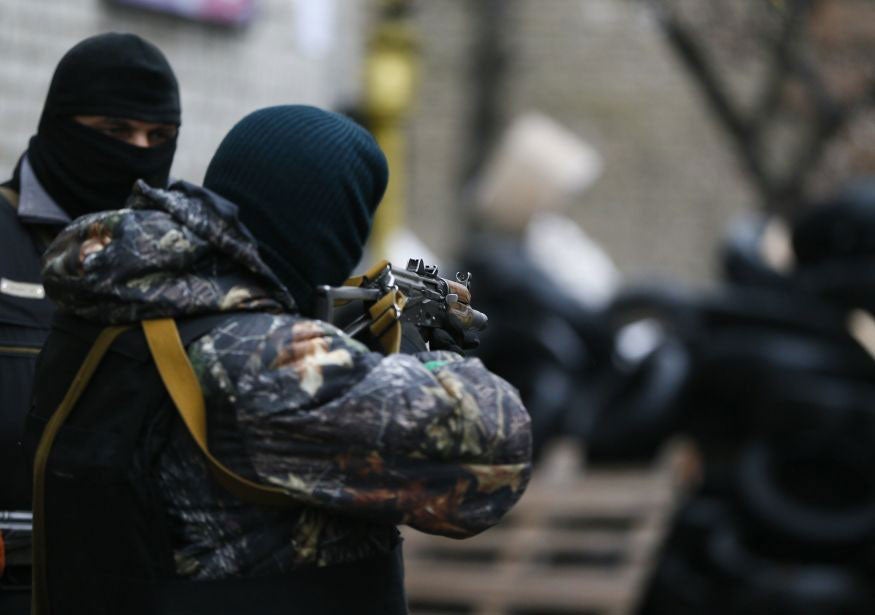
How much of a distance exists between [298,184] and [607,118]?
13861mm

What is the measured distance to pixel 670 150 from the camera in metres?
15.6

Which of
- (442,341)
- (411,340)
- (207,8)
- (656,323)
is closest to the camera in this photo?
(411,340)

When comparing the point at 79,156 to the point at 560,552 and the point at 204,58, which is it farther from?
the point at 560,552

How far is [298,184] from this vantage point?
2.03 meters

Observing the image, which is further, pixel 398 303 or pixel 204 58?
pixel 204 58

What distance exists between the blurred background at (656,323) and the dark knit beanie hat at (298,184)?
3.64 metres

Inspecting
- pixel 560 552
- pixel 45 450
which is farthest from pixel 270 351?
pixel 560 552

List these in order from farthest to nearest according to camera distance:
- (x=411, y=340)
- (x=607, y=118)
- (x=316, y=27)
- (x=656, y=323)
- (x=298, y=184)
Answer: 1. (x=607, y=118)
2. (x=656, y=323)
3. (x=316, y=27)
4. (x=411, y=340)
5. (x=298, y=184)

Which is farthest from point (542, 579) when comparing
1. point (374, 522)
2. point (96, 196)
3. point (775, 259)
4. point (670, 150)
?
point (670, 150)

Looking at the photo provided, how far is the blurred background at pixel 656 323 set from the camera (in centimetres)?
673

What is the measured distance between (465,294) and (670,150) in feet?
44.4

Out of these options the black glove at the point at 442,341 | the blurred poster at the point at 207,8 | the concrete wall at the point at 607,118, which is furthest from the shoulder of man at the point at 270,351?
the concrete wall at the point at 607,118

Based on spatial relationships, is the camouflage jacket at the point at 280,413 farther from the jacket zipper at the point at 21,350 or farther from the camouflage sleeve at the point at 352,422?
the jacket zipper at the point at 21,350

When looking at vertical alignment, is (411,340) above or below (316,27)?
above
